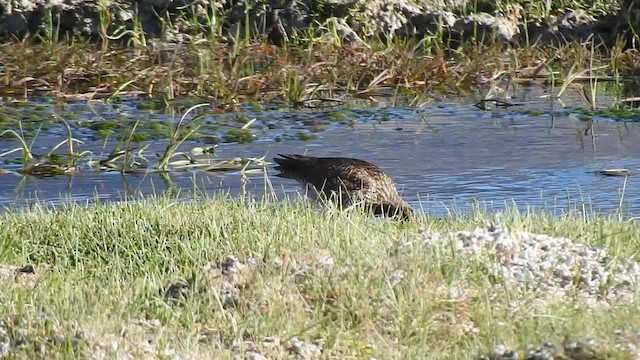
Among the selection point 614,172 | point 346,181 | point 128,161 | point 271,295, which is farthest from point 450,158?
point 271,295

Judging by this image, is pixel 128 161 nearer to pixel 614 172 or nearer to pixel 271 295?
pixel 614 172

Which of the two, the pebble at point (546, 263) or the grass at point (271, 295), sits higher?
the pebble at point (546, 263)

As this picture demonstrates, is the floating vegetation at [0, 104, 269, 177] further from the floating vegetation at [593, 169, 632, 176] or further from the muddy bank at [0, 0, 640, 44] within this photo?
the muddy bank at [0, 0, 640, 44]

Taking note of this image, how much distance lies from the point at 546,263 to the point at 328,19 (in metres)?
8.15

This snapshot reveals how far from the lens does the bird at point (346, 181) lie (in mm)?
7699

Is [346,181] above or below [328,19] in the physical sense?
below

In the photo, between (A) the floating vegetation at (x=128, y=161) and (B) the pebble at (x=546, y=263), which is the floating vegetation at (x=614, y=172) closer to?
(A) the floating vegetation at (x=128, y=161)

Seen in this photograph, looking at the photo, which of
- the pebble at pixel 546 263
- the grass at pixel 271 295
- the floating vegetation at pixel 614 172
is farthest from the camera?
the floating vegetation at pixel 614 172


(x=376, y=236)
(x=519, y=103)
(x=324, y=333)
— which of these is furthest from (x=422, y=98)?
(x=324, y=333)

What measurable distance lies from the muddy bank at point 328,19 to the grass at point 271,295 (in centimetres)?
671

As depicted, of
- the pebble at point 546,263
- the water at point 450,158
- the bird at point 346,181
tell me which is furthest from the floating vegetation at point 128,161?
the pebble at point 546,263

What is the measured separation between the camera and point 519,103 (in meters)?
11.6

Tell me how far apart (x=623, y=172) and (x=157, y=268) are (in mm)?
3907

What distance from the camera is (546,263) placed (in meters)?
5.36
